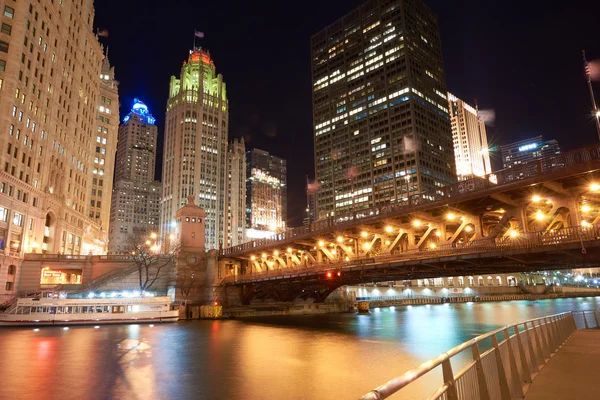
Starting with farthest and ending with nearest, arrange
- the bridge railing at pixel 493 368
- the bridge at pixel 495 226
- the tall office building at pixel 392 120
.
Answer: the tall office building at pixel 392 120, the bridge at pixel 495 226, the bridge railing at pixel 493 368

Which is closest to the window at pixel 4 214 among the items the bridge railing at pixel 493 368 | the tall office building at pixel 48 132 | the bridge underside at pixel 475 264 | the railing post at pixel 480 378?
the tall office building at pixel 48 132

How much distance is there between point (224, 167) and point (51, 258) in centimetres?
12138

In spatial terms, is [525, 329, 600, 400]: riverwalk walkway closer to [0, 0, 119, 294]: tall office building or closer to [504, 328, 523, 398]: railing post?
[504, 328, 523, 398]: railing post

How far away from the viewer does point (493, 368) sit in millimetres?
8531

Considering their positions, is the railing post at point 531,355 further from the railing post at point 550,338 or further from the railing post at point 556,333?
the railing post at point 556,333

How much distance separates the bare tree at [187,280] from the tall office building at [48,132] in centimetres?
2609

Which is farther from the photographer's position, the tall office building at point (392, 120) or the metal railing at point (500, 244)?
the tall office building at point (392, 120)

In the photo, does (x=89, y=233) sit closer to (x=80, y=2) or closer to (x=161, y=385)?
(x=80, y=2)

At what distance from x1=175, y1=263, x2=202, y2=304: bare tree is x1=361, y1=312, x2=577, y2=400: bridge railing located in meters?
61.3

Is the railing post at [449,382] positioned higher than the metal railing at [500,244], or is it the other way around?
the metal railing at [500,244]

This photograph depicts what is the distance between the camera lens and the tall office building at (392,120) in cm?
17162

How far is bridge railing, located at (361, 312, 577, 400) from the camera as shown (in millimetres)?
4862

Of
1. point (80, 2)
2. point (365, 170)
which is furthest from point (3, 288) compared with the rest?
point (365, 170)

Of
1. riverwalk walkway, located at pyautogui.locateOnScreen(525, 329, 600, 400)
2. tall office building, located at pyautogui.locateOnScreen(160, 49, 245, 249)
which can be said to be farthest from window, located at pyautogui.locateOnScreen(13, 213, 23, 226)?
tall office building, located at pyautogui.locateOnScreen(160, 49, 245, 249)
